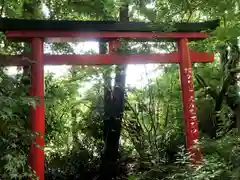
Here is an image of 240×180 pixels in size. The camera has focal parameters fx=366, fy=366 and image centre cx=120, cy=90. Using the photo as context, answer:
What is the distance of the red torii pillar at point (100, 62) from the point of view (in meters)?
5.69

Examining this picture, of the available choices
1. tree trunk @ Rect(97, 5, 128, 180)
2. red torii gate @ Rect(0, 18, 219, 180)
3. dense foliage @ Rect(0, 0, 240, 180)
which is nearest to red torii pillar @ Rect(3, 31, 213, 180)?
red torii gate @ Rect(0, 18, 219, 180)

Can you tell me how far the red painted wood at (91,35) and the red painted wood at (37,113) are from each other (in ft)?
0.47

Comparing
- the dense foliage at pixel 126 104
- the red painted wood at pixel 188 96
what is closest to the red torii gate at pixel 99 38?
the red painted wood at pixel 188 96

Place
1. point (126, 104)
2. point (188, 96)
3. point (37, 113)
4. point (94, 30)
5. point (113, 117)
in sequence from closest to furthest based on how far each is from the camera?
point (37, 113) → point (94, 30) → point (188, 96) → point (113, 117) → point (126, 104)

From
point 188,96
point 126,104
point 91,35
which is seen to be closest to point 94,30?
point 91,35

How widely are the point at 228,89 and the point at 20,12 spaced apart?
4.50 m

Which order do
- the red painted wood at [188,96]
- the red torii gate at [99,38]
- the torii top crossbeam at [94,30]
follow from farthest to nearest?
the red painted wood at [188,96] < the torii top crossbeam at [94,30] < the red torii gate at [99,38]

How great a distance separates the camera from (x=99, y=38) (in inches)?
249

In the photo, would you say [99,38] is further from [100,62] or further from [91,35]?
[100,62]

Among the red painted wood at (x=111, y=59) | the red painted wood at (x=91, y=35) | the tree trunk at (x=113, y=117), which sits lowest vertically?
the tree trunk at (x=113, y=117)

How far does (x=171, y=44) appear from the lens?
8.03m

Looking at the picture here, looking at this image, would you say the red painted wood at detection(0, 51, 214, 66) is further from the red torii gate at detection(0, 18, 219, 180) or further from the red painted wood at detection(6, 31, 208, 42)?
the red painted wood at detection(6, 31, 208, 42)

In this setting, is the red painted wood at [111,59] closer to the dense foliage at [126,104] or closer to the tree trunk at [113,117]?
the dense foliage at [126,104]

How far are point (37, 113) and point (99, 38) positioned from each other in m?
1.67
